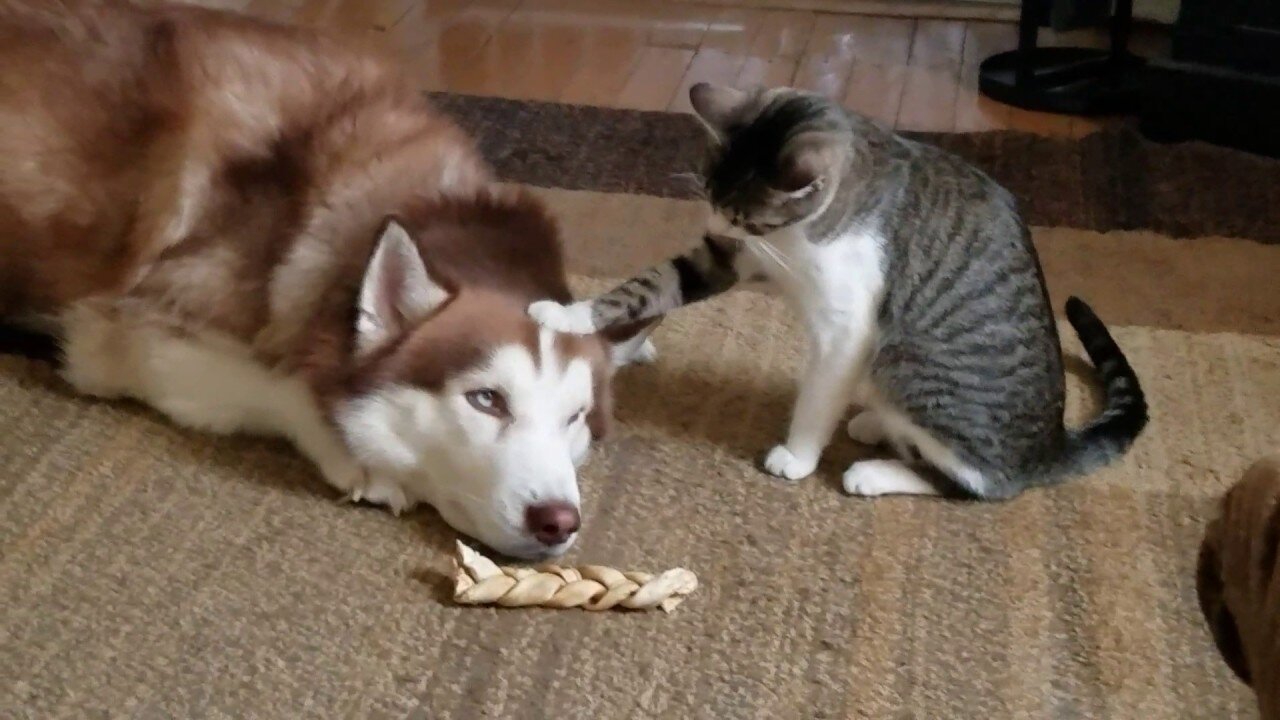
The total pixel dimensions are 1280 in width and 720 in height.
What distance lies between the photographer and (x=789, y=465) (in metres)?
1.69

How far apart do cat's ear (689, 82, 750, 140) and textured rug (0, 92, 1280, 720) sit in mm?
513

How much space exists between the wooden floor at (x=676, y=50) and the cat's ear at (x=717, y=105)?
154 centimetres

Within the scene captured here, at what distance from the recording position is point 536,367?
1456 millimetres

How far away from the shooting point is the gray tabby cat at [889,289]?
1494 mm

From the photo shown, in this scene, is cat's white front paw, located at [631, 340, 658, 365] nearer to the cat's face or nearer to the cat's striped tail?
the cat's face

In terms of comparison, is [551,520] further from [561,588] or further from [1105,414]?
[1105,414]

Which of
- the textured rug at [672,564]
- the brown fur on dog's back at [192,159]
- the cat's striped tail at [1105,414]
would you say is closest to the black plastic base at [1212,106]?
the textured rug at [672,564]

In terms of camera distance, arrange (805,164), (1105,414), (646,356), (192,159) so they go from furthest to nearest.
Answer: (646,356) < (1105,414) < (192,159) < (805,164)

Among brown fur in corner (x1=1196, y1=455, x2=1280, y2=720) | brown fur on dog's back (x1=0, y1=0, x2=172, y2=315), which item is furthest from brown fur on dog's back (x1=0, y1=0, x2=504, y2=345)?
brown fur in corner (x1=1196, y1=455, x2=1280, y2=720)

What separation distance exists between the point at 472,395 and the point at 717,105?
1.70 feet

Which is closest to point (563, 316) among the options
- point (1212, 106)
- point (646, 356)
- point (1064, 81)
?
point (646, 356)

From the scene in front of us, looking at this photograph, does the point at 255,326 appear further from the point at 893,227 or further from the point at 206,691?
the point at 893,227

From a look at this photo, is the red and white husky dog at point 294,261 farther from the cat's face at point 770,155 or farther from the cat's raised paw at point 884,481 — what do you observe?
the cat's raised paw at point 884,481

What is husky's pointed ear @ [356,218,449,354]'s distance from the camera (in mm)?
1426
